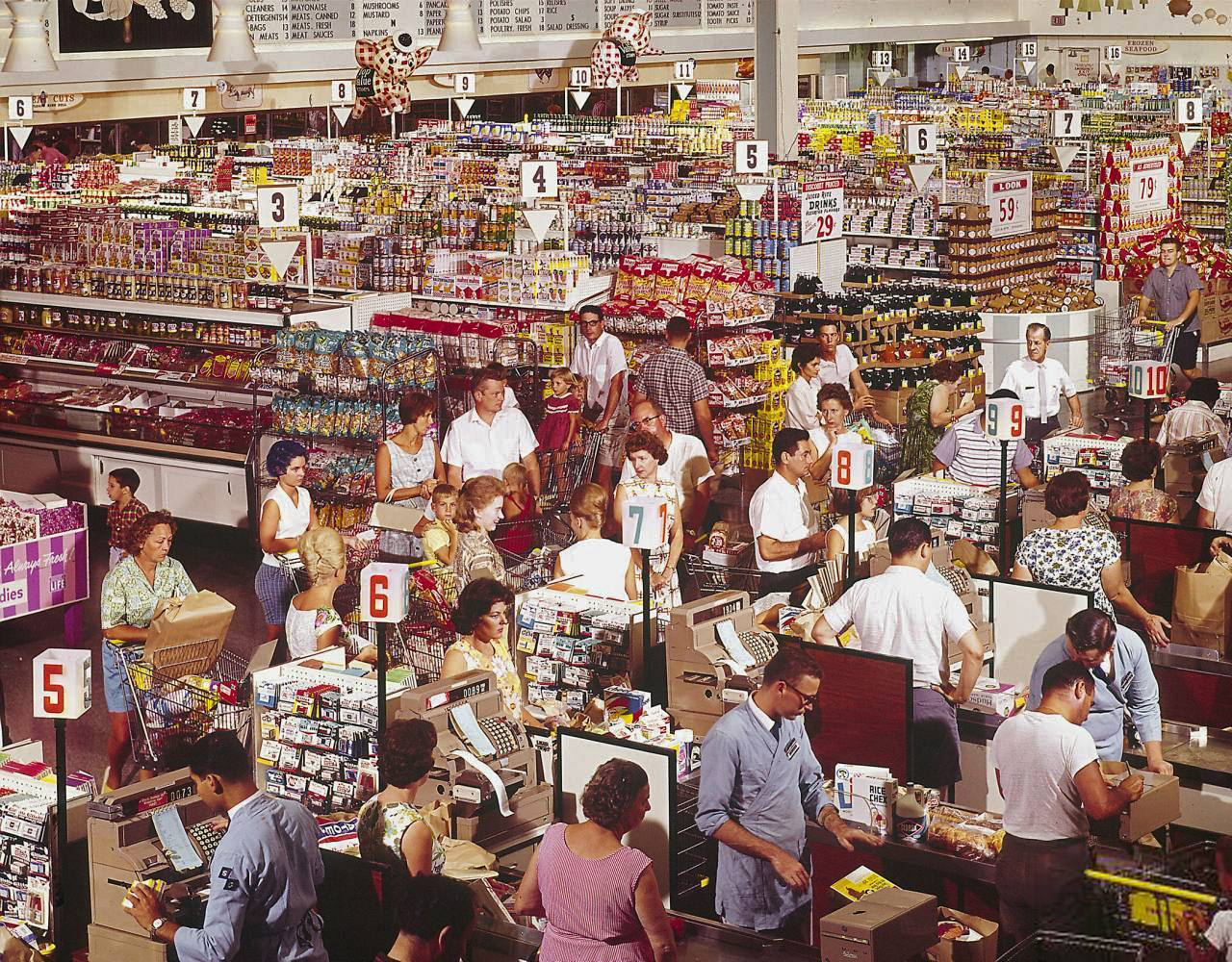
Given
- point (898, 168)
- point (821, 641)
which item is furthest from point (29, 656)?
point (898, 168)

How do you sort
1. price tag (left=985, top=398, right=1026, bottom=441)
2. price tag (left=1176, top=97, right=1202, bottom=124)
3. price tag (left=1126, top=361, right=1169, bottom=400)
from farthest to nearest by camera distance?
price tag (left=1176, top=97, right=1202, bottom=124), price tag (left=1126, top=361, right=1169, bottom=400), price tag (left=985, top=398, right=1026, bottom=441)

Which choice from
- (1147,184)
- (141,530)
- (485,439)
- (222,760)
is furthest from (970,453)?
(1147,184)

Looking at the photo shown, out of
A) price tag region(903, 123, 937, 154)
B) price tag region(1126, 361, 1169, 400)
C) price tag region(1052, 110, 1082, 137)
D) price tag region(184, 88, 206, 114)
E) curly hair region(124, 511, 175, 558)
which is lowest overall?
curly hair region(124, 511, 175, 558)

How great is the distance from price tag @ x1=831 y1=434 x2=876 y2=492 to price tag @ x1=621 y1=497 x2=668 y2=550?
1.12m

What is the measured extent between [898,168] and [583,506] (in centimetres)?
1245

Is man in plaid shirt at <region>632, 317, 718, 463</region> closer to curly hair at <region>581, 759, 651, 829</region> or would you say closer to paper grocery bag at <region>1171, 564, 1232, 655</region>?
paper grocery bag at <region>1171, 564, 1232, 655</region>

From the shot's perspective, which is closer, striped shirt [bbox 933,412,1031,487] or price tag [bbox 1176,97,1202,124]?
striped shirt [bbox 933,412,1031,487]

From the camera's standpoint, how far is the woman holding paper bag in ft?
24.1

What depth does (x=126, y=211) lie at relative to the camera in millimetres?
15578

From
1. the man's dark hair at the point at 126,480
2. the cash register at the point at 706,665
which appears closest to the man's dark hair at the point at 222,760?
the cash register at the point at 706,665

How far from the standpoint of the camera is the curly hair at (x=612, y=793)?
479 cm

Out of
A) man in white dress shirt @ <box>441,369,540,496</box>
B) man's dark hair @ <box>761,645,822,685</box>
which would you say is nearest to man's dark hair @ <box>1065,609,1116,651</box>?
man's dark hair @ <box>761,645,822,685</box>

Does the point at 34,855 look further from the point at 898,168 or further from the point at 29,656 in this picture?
the point at 898,168

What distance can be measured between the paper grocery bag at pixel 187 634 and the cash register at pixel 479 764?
6.09 feet
